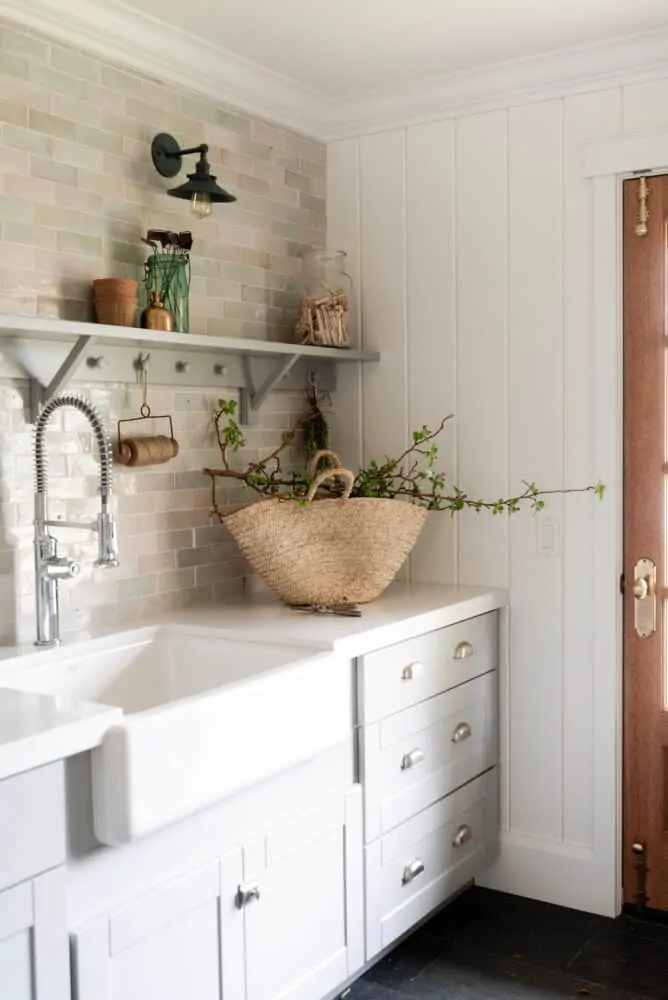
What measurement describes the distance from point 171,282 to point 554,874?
1.92 metres

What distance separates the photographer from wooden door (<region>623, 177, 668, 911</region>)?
2832mm

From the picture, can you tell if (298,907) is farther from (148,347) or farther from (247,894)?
(148,347)

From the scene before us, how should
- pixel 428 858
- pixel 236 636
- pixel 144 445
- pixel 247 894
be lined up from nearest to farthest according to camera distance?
pixel 247 894, pixel 236 636, pixel 144 445, pixel 428 858

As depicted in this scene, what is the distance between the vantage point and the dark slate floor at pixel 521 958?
2586 mm

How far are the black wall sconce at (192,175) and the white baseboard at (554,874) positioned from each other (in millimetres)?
1933

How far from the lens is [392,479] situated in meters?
3.19

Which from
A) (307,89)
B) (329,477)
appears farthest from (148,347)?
(307,89)

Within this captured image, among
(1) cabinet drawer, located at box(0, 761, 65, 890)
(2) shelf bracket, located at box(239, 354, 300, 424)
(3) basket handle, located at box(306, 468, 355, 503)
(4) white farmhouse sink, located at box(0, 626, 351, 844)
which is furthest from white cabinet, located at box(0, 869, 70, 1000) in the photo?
(2) shelf bracket, located at box(239, 354, 300, 424)

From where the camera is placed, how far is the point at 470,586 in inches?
124

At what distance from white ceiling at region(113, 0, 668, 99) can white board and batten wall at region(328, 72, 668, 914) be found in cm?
19

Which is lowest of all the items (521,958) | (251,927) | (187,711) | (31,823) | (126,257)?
(521,958)

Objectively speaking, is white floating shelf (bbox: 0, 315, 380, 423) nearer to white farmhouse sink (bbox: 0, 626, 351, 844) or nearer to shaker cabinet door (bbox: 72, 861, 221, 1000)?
white farmhouse sink (bbox: 0, 626, 351, 844)

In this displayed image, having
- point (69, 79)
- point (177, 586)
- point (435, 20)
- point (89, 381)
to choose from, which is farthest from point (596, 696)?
point (69, 79)

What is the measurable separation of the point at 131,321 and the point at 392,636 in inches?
37.9
